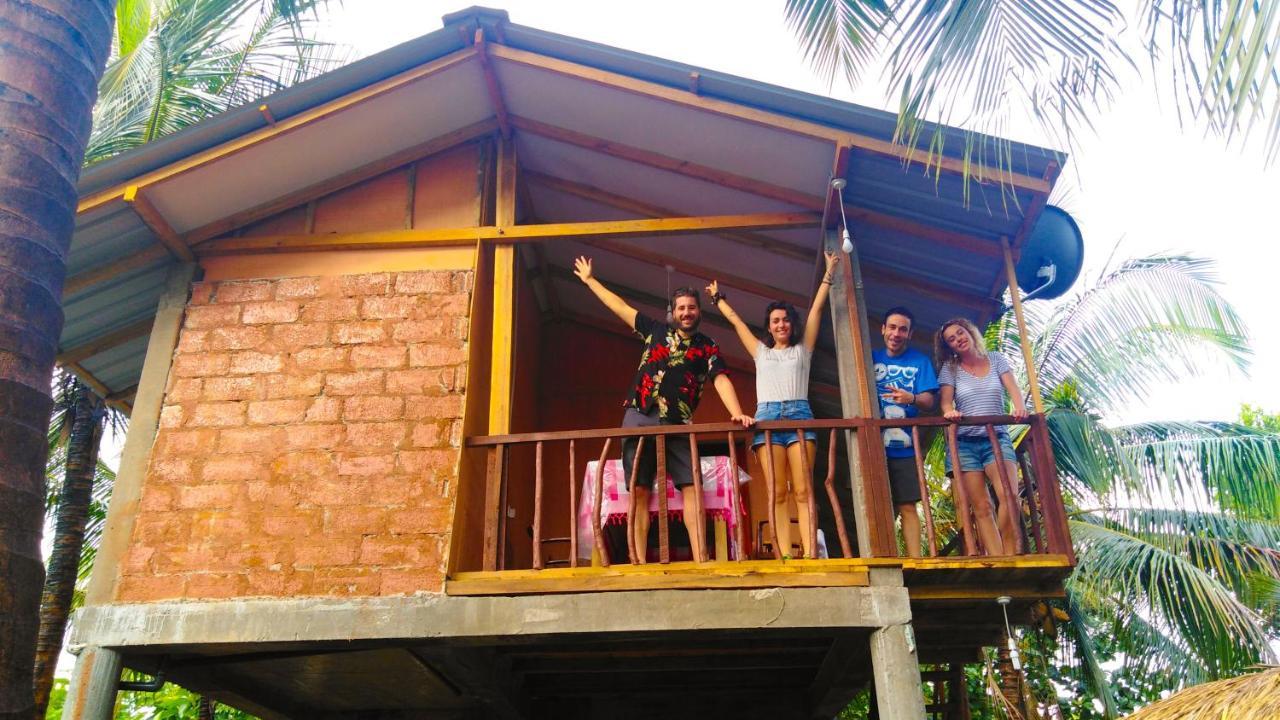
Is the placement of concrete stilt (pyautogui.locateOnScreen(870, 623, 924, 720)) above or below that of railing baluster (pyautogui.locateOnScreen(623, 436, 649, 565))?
below

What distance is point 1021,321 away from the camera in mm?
5379

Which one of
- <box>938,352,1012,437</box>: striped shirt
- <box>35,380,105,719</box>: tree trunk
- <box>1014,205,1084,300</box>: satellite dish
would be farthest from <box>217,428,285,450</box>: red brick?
<box>1014,205,1084,300</box>: satellite dish

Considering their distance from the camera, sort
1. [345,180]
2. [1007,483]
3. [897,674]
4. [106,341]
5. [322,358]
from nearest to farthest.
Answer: [897,674] → [1007,483] → [322,358] → [345,180] → [106,341]

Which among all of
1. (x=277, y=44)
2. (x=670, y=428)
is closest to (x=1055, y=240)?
(x=670, y=428)

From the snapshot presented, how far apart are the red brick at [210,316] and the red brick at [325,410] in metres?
0.83

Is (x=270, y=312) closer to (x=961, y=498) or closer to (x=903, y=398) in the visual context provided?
(x=903, y=398)

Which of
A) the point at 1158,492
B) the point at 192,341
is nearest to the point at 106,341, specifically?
the point at 192,341

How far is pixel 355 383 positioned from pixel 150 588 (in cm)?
155

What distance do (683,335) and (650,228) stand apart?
2.64 ft

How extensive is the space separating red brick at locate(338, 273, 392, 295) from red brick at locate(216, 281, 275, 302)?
1.52ft

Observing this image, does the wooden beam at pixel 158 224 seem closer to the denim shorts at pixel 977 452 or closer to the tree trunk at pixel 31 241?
the tree trunk at pixel 31 241

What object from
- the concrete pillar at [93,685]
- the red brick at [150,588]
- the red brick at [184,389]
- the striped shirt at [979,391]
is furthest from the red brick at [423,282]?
the striped shirt at [979,391]

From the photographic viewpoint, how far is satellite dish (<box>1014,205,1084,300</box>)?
582 cm

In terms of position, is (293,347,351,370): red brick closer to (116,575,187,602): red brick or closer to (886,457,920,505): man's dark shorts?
(116,575,187,602): red brick
